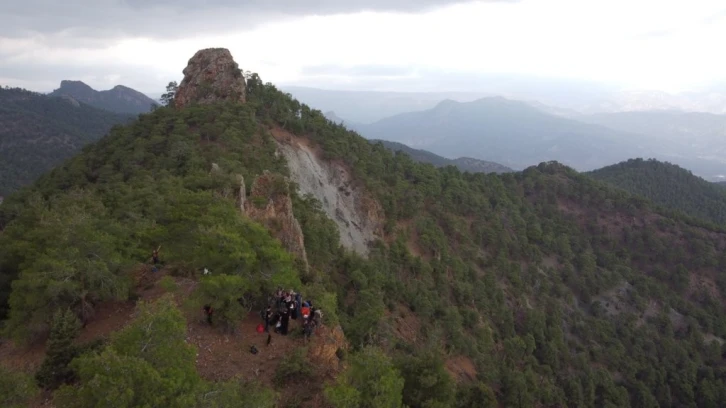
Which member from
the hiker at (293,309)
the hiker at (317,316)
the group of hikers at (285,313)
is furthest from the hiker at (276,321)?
the hiker at (317,316)

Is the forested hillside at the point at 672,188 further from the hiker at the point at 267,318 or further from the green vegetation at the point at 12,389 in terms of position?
the green vegetation at the point at 12,389

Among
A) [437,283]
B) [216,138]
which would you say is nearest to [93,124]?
[216,138]

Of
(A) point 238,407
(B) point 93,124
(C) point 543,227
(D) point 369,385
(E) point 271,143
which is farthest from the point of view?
(B) point 93,124

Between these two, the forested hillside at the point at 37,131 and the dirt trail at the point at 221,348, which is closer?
the dirt trail at the point at 221,348

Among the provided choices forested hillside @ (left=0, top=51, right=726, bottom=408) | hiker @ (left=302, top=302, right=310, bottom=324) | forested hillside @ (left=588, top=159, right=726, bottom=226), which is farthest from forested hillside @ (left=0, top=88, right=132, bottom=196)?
forested hillside @ (left=588, top=159, right=726, bottom=226)

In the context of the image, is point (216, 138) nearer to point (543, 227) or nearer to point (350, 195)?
point (350, 195)

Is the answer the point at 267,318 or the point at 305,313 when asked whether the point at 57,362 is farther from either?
the point at 305,313

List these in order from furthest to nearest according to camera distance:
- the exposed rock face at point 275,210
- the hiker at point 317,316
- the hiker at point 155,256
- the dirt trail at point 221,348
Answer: the exposed rock face at point 275,210
the hiker at point 155,256
the hiker at point 317,316
the dirt trail at point 221,348
